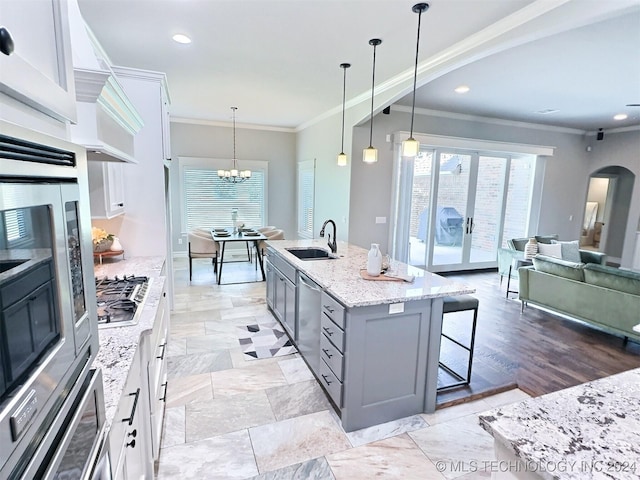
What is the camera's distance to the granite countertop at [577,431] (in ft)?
2.69

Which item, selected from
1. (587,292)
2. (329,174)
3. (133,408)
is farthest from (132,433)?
(329,174)

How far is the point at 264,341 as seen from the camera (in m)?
3.49

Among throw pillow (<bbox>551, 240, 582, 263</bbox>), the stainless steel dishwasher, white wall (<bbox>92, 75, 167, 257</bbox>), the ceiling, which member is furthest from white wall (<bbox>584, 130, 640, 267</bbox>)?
white wall (<bbox>92, 75, 167, 257</bbox>)

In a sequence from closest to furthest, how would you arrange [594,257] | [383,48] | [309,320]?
[309,320], [383,48], [594,257]

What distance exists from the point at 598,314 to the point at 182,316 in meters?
4.70

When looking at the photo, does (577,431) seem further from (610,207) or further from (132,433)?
(610,207)

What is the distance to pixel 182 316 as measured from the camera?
4.09 metres

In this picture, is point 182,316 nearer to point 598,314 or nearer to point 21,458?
point 21,458

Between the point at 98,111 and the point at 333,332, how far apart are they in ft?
5.96

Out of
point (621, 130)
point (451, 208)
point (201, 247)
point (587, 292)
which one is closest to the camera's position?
point (587, 292)

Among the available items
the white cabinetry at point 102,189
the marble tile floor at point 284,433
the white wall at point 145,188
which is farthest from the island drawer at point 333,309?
the white wall at point 145,188

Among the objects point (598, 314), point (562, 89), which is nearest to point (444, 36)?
point (562, 89)

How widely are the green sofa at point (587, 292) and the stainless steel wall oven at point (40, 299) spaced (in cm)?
442

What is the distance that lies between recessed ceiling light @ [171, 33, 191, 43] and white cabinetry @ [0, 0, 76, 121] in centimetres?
262
